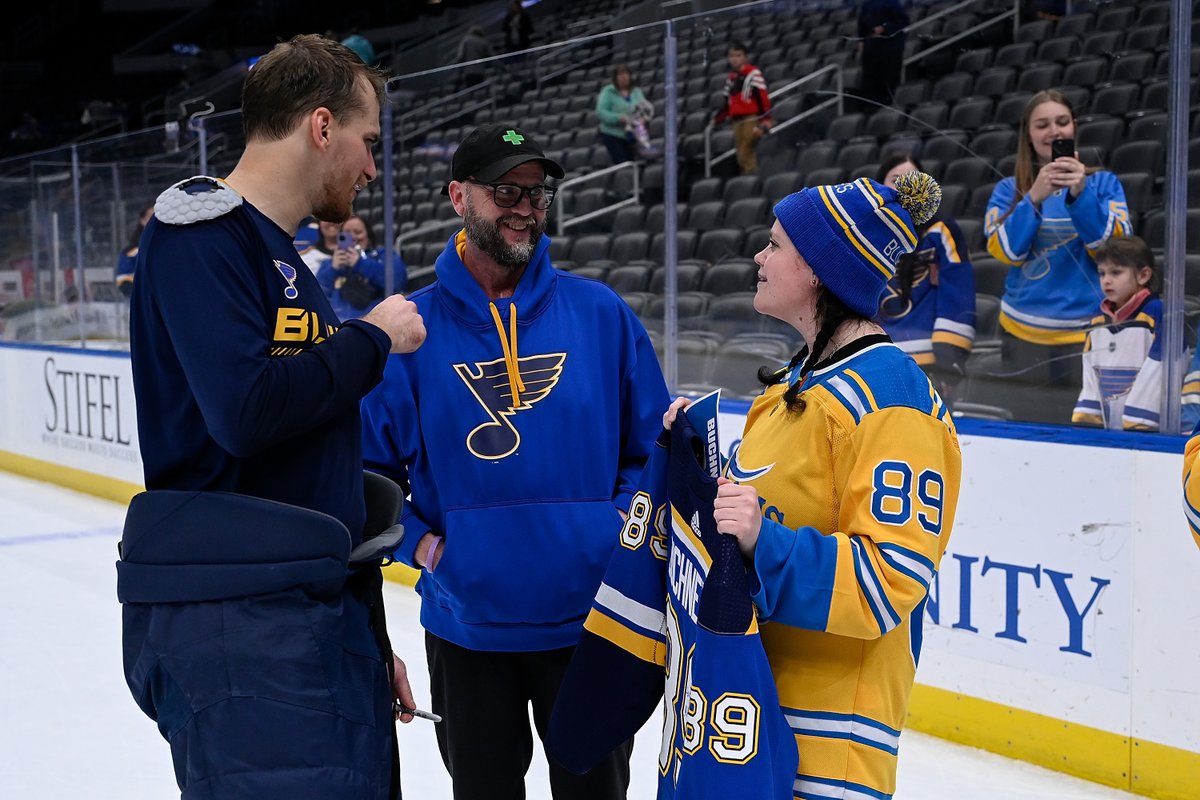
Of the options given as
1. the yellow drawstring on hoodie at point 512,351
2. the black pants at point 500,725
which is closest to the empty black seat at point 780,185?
the yellow drawstring on hoodie at point 512,351

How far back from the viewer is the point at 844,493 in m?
1.28

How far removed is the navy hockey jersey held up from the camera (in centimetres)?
126

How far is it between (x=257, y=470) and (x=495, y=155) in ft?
2.57

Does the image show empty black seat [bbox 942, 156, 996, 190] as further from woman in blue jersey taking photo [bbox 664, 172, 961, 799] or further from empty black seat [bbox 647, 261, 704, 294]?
woman in blue jersey taking photo [bbox 664, 172, 961, 799]

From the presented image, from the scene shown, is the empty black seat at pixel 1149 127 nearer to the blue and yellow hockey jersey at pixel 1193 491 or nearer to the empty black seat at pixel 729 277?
the empty black seat at pixel 729 277

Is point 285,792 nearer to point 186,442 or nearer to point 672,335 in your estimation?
point 186,442

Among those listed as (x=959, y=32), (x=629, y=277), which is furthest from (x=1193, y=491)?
(x=629, y=277)

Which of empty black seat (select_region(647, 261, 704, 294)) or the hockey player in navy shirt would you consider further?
empty black seat (select_region(647, 261, 704, 294))

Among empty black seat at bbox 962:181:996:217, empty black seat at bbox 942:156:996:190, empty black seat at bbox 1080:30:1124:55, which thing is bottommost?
empty black seat at bbox 962:181:996:217

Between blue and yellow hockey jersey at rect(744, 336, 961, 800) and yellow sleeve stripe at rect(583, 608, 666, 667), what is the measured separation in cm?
15

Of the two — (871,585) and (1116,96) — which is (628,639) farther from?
(1116,96)

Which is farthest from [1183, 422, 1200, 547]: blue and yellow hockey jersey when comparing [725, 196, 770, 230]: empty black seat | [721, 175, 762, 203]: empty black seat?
[721, 175, 762, 203]: empty black seat

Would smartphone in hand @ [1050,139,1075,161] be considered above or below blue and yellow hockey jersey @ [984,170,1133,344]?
above

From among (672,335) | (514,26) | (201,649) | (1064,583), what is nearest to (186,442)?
(201,649)
